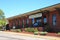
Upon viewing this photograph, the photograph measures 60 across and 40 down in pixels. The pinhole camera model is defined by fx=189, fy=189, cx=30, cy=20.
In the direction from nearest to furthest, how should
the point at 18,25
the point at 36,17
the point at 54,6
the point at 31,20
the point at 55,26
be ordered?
the point at 54,6 → the point at 55,26 → the point at 36,17 → the point at 31,20 → the point at 18,25

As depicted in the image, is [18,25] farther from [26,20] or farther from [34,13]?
[34,13]

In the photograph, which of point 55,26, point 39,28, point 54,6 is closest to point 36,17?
point 39,28

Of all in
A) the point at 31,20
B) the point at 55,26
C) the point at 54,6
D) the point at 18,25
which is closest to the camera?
the point at 54,6

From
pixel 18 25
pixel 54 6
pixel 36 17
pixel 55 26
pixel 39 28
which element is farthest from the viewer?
pixel 18 25

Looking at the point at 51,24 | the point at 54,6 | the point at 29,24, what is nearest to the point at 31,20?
the point at 29,24

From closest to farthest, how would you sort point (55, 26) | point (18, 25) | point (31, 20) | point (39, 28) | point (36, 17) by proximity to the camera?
1. point (55, 26)
2. point (39, 28)
3. point (36, 17)
4. point (31, 20)
5. point (18, 25)

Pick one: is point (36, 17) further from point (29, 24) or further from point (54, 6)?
point (54, 6)

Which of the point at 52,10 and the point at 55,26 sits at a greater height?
the point at 52,10

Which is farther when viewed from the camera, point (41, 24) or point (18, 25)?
point (18, 25)

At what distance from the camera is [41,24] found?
111ft

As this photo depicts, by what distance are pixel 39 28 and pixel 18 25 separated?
1248 centimetres

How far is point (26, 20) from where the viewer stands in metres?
39.7

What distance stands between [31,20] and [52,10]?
26.7ft

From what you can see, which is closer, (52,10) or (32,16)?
(52,10)
